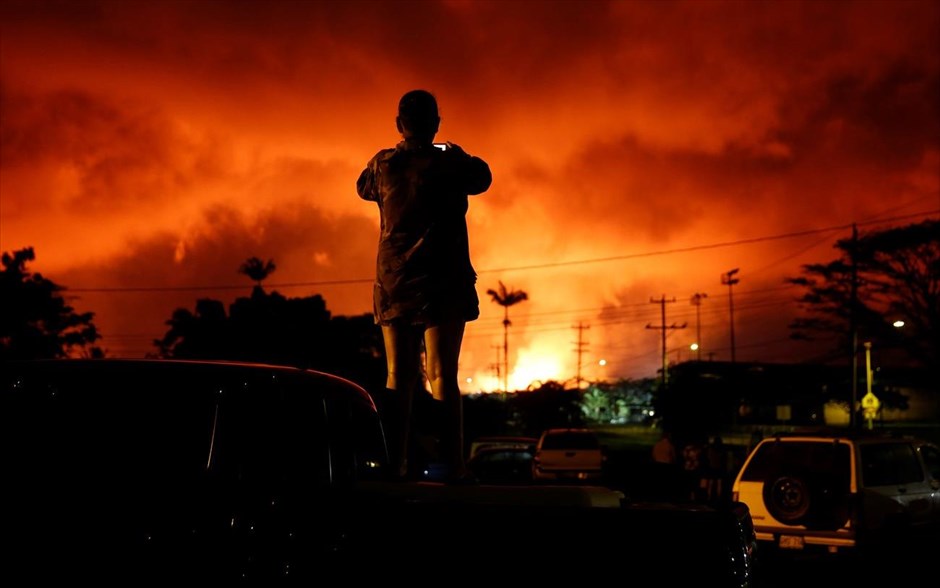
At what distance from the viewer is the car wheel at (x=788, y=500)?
Result: 12.3 meters

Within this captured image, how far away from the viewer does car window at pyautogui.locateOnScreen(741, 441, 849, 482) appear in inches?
537

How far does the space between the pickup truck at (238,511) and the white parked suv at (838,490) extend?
996cm

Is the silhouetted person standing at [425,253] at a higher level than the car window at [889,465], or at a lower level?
higher

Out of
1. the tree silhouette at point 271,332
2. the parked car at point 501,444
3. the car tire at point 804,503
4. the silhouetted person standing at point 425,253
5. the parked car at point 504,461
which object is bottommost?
the car tire at point 804,503

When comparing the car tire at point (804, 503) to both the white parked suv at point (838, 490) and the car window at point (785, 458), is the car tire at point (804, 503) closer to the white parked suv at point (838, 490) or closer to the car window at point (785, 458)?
the white parked suv at point (838, 490)

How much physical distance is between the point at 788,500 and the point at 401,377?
29.3 feet

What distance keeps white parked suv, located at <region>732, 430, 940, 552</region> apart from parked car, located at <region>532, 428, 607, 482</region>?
512 inches

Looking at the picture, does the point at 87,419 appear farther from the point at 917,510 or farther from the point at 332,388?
the point at 917,510

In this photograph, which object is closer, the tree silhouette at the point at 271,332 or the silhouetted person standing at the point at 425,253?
the silhouetted person standing at the point at 425,253

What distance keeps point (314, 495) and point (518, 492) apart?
636mm

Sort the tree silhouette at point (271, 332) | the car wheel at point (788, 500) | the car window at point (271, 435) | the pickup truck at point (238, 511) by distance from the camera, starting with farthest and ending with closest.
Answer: the tree silhouette at point (271, 332) < the car wheel at point (788, 500) < the car window at point (271, 435) < the pickup truck at point (238, 511)

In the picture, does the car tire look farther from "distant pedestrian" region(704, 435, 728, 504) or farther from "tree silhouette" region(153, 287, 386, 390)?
"tree silhouette" region(153, 287, 386, 390)

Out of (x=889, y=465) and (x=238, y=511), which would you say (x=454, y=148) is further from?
(x=889, y=465)

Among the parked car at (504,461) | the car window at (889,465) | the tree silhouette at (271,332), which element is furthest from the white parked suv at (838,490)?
the tree silhouette at (271,332)
